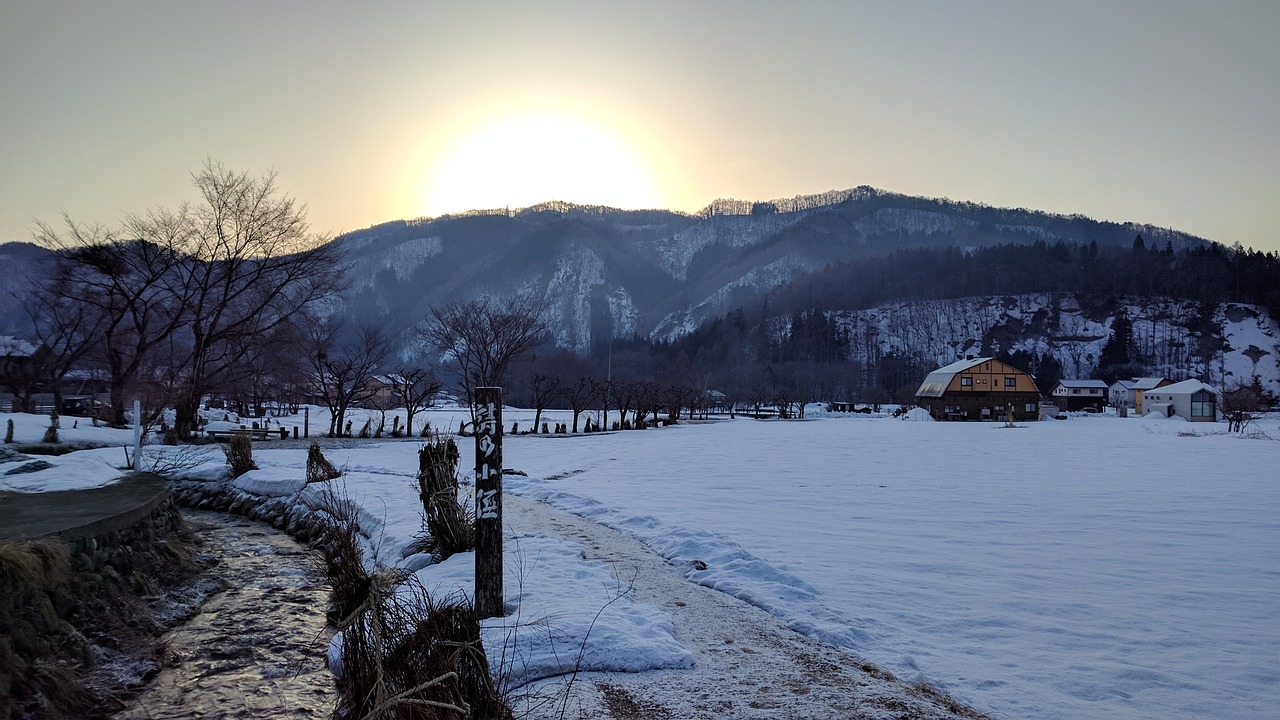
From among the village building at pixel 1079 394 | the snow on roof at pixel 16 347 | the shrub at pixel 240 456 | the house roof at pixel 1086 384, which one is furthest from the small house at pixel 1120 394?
the snow on roof at pixel 16 347

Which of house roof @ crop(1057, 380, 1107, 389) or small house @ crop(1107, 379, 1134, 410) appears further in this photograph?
house roof @ crop(1057, 380, 1107, 389)

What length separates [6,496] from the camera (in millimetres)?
8414

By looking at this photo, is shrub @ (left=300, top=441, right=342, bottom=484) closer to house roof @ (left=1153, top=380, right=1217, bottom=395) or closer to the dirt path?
the dirt path

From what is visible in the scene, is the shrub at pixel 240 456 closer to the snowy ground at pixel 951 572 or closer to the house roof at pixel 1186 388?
the snowy ground at pixel 951 572

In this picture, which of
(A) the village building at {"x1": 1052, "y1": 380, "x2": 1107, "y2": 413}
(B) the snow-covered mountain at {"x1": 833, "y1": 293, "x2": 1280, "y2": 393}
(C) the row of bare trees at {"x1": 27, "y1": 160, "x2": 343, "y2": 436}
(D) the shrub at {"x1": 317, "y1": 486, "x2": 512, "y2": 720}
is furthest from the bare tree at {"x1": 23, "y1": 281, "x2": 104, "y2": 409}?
(B) the snow-covered mountain at {"x1": 833, "y1": 293, "x2": 1280, "y2": 393}

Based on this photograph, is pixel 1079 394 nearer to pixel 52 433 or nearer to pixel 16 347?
pixel 52 433

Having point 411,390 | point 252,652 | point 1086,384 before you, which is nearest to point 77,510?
point 252,652

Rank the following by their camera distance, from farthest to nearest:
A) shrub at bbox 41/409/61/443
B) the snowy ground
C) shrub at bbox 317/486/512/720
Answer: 1. shrub at bbox 41/409/61/443
2. the snowy ground
3. shrub at bbox 317/486/512/720

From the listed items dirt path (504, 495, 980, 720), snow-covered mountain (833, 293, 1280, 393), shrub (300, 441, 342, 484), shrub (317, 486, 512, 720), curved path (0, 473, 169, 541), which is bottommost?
dirt path (504, 495, 980, 720)

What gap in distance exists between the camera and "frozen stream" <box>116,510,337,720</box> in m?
5.44

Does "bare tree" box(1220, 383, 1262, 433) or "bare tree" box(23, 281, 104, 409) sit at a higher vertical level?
"bare tree" box(23, 281, 104, 409)

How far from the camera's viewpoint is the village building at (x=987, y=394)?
61.8 meters

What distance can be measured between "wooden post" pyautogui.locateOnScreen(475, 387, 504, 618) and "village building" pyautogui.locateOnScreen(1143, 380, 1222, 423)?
232 ft

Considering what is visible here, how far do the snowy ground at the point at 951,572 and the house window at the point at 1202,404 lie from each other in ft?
175
